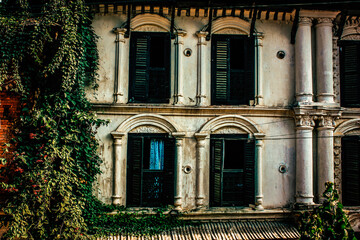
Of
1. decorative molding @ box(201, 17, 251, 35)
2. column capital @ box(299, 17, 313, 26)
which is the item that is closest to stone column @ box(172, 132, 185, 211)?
decorative molding @ box(201, 17, 251, 35)

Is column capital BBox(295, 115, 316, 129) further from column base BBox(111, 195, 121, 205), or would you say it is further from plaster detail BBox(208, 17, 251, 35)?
column base BBox(111, 195, 121, 205)

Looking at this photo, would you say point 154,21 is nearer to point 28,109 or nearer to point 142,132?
point 142,132

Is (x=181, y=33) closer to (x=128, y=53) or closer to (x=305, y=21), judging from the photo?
(x=128, y=53)

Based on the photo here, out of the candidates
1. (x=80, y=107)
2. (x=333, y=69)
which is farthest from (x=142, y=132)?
(x=333, y=69)

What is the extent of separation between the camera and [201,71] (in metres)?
9.20

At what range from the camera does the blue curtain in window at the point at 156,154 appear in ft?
29.6

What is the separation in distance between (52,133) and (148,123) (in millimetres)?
2763

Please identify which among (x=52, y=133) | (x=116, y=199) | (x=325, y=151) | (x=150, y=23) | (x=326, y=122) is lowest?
(x=116, y=199)

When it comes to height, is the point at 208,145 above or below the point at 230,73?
below

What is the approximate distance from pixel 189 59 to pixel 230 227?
5.36m

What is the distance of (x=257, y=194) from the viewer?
29.6ft

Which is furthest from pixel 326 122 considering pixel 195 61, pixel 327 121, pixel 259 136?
pixel 195 61

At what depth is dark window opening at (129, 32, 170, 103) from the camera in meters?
9.16

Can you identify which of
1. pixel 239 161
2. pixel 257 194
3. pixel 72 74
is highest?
pixel 72 74
